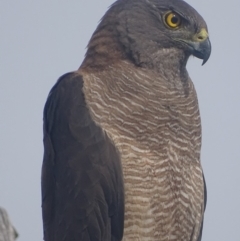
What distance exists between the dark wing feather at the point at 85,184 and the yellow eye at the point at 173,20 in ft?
4.32

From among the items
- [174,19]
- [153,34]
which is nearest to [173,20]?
[174,19]

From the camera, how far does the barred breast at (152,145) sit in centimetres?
890

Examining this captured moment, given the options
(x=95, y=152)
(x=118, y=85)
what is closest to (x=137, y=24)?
(x=118, y=85)

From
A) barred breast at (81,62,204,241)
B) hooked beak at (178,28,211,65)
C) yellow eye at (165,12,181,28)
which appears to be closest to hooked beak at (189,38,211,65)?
hooked beak at (178,28,211,65)

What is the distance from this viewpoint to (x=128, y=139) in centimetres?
893

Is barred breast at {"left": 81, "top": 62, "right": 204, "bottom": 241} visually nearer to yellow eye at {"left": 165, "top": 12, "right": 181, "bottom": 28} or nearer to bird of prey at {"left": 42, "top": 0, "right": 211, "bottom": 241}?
bird of prey at {"left": 42, "top": 0, "right": 211, "bottom": 241}

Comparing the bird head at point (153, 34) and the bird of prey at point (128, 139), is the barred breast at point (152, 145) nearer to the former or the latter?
the bird of prey at point (128, 139)

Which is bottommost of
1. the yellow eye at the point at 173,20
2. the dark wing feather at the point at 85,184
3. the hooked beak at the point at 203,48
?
the dark wing feather at the point at 85,184

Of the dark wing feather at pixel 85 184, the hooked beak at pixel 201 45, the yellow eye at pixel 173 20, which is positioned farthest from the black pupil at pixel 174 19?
the dark wing feather at pixel 85 184

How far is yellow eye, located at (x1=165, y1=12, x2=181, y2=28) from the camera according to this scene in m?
9.64

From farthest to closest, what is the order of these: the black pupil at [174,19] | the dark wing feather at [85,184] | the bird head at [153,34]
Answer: the black pupil at [174,19]
the bird head at [153,34]
the dark wing feather at [85,184]

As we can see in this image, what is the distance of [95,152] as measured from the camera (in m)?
8.94

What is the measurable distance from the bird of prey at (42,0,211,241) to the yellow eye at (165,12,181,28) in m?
0.01

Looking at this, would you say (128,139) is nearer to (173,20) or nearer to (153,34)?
(153,34)
